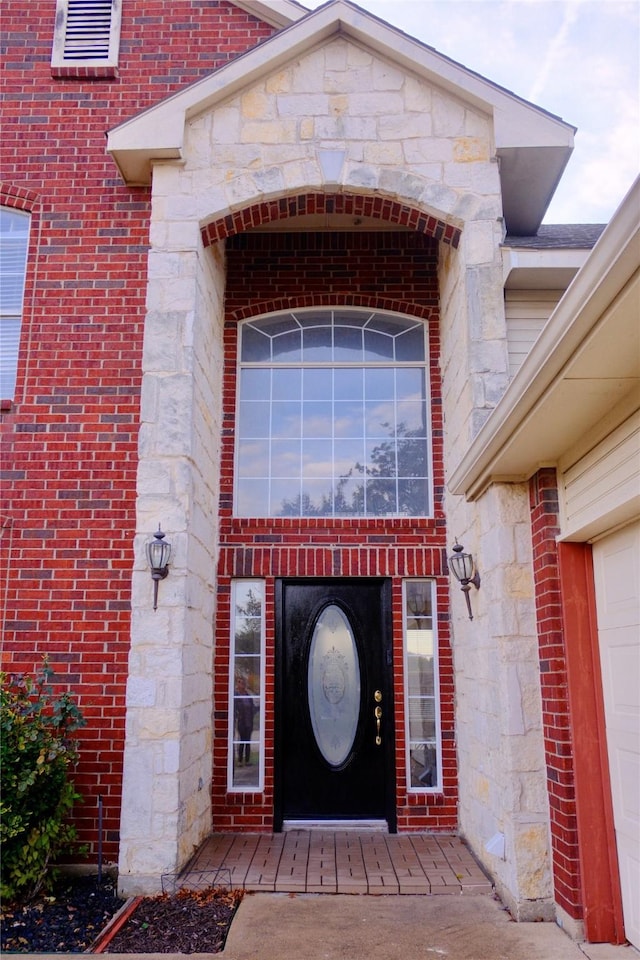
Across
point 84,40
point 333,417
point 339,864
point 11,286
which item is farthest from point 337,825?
point 84,40

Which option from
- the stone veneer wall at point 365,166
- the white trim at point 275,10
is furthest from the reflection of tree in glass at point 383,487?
the white trim at point 275,10

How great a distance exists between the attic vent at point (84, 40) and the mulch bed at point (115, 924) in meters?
6.80

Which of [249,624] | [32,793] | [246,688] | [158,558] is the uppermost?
[158,558]

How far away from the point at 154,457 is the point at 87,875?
3023 millimetres

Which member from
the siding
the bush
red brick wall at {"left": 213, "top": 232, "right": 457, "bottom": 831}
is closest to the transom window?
red brick wall at {"left": 213, "top": 232, "right": 457, "bottom": 831}

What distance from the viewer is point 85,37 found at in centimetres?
690

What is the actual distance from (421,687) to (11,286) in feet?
16.5

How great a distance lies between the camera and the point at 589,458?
404 centimetres

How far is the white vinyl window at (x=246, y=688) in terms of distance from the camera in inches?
249

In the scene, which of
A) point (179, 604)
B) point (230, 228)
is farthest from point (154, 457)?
point (230, 228)

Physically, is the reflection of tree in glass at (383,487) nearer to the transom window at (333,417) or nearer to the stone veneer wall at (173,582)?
the transom window at (333,417)

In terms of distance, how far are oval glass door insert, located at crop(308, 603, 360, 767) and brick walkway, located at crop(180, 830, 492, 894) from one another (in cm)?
73

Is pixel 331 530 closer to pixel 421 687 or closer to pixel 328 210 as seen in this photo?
pixel 421 687

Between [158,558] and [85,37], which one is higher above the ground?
[85,37]
